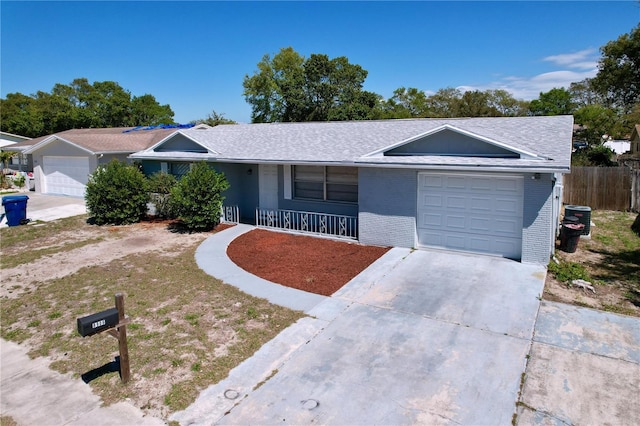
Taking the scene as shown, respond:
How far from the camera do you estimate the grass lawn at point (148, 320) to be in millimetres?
5980

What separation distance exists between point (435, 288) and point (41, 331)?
7.51 meters

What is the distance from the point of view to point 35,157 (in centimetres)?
2519

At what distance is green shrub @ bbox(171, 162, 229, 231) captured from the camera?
14797mm

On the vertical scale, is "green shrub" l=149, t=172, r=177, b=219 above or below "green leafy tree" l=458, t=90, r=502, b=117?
below

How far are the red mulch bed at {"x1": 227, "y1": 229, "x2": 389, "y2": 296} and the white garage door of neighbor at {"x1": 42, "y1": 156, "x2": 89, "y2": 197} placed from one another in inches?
539

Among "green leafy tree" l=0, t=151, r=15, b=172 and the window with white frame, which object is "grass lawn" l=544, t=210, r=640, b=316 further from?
"green leafy tree" l=0, t=151, r=15, b=172

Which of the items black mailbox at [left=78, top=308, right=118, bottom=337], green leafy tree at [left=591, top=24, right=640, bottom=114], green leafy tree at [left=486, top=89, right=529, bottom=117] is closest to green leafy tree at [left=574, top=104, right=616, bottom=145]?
green leafy tree at [left=591, top=24, right=640, bottom=114]

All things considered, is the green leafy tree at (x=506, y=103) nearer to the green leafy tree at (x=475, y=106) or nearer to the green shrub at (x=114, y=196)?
the green leafy tree at (x=475, y=106)

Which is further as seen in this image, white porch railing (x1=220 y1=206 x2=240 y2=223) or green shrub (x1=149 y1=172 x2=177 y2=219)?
green shrub (x1=149 y1=172 x2=177 y2=219)

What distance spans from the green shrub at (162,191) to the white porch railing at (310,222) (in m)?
3.93

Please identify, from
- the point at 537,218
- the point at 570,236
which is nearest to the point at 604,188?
the point at 570,236

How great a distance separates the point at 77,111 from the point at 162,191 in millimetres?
37778

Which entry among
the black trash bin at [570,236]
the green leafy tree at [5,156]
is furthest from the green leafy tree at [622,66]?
the green leafy tree at [5,156]

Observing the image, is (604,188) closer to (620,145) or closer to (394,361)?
(394,361)
